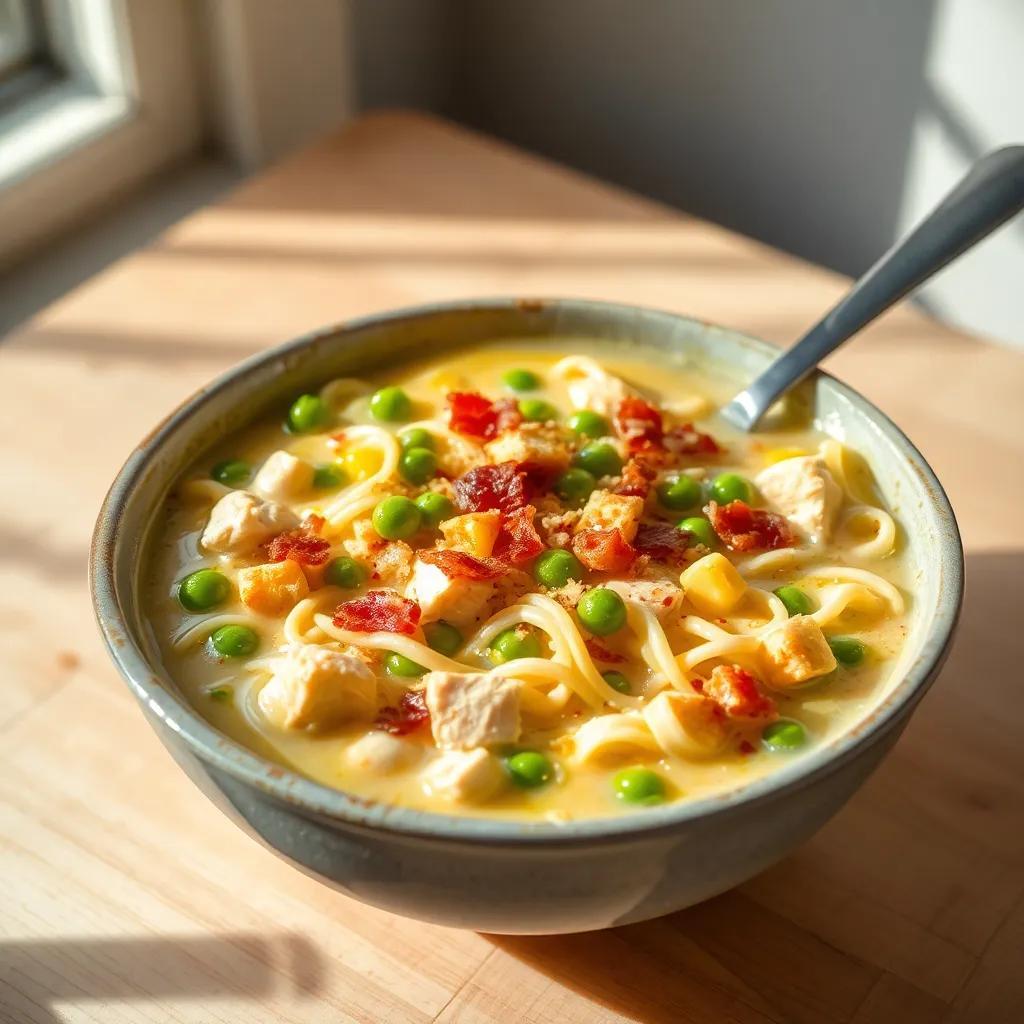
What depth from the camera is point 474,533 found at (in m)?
2.32

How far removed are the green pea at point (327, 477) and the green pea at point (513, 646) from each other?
0.55 m

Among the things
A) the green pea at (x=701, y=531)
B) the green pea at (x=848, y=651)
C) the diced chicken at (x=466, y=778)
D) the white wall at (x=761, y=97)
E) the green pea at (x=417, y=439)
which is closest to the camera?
the diced chicken at (x=466, y=778)

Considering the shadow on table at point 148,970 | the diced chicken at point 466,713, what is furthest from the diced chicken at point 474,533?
the shadow on table at point 148,970

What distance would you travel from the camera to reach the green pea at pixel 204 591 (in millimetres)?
2283

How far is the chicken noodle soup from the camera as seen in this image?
2004 mm

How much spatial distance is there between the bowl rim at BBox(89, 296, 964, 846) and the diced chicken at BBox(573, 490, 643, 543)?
50cm

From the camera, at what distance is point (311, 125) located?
487 cm

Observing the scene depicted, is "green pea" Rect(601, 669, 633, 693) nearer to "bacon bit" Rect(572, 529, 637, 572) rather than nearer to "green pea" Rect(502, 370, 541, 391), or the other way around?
"bacon bit" Rect(572, 529, 637, 572)

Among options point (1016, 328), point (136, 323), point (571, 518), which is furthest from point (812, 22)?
point (571, 518)

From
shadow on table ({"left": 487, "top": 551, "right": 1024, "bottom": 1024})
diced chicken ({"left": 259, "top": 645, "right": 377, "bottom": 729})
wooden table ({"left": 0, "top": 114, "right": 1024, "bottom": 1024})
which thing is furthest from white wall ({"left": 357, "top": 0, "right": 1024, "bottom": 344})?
diced chicken ({"left": 259, "top": 645, "right": 377, "bottom": 729})

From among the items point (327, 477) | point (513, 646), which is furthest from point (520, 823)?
point (327, 477)

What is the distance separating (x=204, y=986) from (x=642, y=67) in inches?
162

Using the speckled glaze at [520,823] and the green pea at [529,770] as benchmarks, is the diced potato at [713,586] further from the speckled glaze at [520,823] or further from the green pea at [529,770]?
the green pea at [529,770]

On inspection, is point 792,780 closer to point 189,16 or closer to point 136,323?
point 136,323
